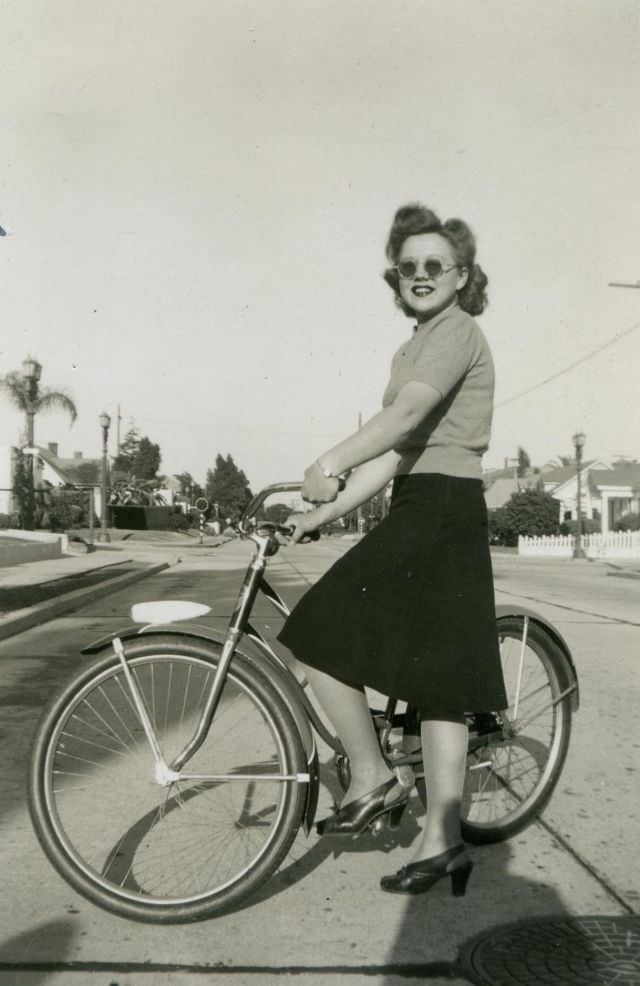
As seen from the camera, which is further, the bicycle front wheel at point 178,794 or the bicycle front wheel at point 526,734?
the bicycle front wheel at point 526,734

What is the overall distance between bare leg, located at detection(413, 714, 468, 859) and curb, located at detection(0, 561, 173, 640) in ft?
21.1

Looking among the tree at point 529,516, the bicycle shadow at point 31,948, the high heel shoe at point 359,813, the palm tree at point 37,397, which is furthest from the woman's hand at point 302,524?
the tree at point 529,516

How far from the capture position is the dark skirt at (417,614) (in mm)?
2645

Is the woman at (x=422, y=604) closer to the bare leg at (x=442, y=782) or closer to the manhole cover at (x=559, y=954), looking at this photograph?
the bare leg at (x=442, y=782)

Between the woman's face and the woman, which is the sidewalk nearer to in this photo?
the woman

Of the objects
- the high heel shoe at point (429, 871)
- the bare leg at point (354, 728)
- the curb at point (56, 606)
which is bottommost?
the high heel shoe at point (429, 871)

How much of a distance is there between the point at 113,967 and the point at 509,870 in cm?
123

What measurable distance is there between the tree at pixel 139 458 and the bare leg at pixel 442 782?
78.9 metres

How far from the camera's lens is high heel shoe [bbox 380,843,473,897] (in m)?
2.67

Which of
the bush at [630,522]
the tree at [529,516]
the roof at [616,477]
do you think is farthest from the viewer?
the roof at [616,477]

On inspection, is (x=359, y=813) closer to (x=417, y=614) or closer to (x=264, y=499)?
(x=417, y=614)

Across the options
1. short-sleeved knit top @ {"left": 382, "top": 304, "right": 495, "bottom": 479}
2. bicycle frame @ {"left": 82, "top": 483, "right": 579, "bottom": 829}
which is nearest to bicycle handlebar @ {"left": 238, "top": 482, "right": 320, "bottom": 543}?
bicycle frame @ {"left": 82, "top": 483, "right": 579, "bottom": 829}

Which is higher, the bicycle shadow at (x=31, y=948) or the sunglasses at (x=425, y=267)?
the sunglasses at (x=425, y=267)

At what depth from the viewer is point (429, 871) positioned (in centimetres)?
267
